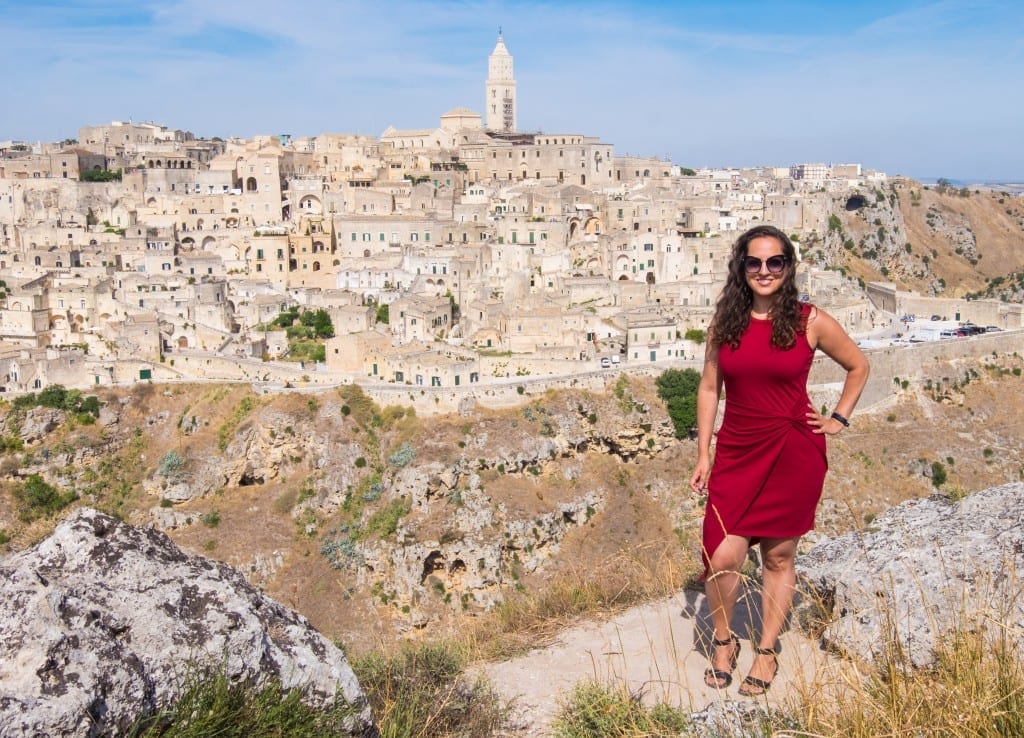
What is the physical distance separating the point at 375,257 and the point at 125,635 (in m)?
38.7

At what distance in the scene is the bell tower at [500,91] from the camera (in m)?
71.9

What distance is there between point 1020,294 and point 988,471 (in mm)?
32353

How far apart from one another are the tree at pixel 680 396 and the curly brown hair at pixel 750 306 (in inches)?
970

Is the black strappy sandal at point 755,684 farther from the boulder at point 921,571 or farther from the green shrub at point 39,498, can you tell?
the green shrub at point 39,498

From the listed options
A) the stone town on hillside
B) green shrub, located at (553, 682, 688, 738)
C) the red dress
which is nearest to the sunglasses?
the red dress

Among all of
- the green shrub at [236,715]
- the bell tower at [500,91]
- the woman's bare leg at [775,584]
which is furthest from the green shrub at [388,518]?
the bell tower at [500,91]

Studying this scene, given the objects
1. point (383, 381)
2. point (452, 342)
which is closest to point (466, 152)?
point (452, 342)

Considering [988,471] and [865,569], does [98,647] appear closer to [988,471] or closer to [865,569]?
[865,569]

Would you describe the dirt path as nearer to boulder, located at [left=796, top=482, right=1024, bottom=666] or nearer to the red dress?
boulder, located at [left=796, top=482, right=1024, bottom=666]

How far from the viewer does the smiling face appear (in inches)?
174

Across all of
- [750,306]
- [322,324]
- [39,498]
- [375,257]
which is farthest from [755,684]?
[375,257]

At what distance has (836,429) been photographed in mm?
4453

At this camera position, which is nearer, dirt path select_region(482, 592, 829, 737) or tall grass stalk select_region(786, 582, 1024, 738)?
tall grass stalk select_region(786, 582, 1024, 738)

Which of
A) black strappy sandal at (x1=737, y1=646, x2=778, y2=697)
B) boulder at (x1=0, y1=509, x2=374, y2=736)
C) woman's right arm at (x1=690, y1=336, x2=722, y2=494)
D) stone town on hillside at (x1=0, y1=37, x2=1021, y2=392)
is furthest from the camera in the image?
stone town on hillside at (x1=0, y1=37, x2=1021, y2=392)
